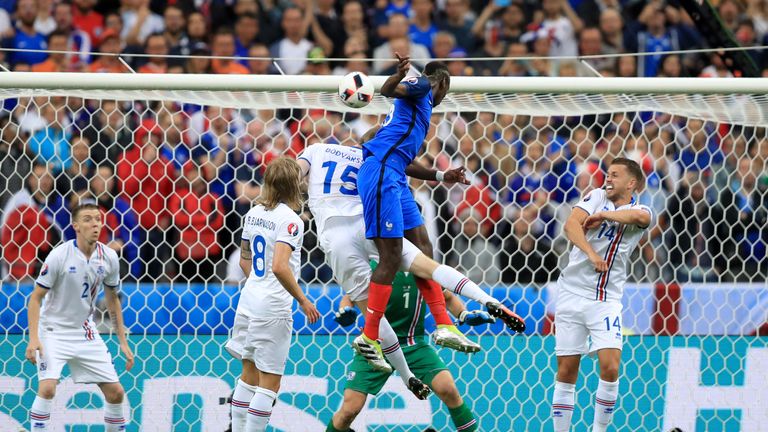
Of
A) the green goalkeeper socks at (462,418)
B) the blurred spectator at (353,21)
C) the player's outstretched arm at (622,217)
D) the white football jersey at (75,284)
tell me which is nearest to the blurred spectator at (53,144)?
the white football jersey at (75,284)

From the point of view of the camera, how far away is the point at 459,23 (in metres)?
11.7

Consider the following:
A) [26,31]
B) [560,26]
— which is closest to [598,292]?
[560,26]

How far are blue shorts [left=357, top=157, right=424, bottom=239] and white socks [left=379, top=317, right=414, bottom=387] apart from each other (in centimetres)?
68

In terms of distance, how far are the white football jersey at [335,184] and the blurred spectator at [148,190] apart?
71.6 inches

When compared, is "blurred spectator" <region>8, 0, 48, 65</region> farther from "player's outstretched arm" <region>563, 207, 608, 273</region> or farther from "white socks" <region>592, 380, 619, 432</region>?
"white socks" <region>592, 380, 619, 432</region>

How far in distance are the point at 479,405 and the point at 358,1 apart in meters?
5.59

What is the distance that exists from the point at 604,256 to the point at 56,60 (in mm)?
5968

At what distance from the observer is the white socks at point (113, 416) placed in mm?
6902

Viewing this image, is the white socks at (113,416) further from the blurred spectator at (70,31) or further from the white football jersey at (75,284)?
the blurred spectator at (70,31)

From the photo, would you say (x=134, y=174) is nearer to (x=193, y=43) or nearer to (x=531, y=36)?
(x=193, y=43)

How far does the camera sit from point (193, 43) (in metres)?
10.8

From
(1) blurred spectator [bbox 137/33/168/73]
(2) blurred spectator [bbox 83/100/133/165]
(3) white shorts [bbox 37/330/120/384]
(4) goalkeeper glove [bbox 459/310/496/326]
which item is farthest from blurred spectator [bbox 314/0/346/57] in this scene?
(4) goalkeeper glove [bbox 459/310/496/326]

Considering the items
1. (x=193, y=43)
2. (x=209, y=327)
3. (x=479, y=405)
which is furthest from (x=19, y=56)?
(x=479, y=405)

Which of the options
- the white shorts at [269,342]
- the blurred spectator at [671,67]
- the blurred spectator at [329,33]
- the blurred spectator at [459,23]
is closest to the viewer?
the white shorts at [269,342]
